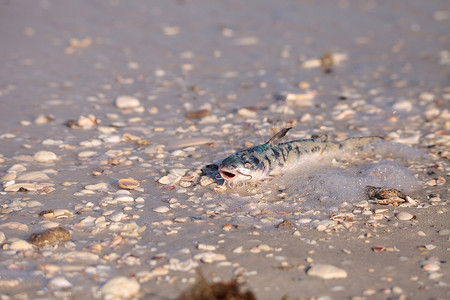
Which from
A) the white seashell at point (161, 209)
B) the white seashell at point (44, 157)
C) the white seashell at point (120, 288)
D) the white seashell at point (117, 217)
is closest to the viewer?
the white seashell at point (120, 288)

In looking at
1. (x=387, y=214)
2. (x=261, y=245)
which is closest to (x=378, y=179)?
(x=387, y=214)

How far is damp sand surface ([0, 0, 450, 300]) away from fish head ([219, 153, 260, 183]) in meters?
0.17

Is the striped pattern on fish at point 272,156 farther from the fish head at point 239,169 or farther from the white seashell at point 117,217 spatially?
the white seashell at point 117,217

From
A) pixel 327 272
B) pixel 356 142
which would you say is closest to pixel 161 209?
pixel 327 272

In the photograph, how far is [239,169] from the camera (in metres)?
4.41

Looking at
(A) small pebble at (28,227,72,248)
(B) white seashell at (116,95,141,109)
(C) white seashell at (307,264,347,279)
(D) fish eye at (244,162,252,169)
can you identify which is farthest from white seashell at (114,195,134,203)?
(B) white seashell at (116,95,141,109)

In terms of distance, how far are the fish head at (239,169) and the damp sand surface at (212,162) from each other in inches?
6.6

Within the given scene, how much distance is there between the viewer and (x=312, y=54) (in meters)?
9.94

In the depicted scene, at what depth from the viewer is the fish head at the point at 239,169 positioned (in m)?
A: 4.40

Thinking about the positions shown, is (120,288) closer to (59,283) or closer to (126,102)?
(59,283)

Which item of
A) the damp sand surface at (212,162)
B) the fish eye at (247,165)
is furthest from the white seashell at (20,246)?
the fish eye at (247,165)

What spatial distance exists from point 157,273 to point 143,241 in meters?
0.48

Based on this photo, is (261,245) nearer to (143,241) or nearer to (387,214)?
(143,241)

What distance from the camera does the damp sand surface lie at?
11.0 ft
